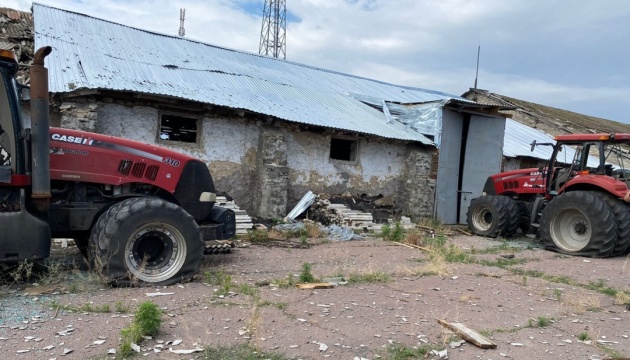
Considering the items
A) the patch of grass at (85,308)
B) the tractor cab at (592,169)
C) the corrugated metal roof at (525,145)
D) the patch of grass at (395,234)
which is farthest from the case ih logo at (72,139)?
the corrugated metal roof at (525,145)

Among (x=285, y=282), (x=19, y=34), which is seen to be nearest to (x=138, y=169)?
(x=285, y=282)

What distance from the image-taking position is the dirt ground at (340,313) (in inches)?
143

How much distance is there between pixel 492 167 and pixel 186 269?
12.0 meters

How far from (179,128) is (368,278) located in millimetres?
6545

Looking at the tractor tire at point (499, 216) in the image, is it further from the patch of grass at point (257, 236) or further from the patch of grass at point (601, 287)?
the patch of grass at point (257, 236)

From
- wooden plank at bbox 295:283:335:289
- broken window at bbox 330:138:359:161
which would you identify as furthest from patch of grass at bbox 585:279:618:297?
broken window at bbox 330:138:359:161

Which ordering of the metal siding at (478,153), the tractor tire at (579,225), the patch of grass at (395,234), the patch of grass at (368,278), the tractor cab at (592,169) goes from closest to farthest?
the patch of grass at (368,278), the tractor tire at (579,225), the tractor cab at (592,169), the patch of grass at (395,234), the metal siding at (478,153)

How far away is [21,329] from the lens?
371cm

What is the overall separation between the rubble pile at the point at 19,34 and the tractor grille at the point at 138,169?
5810mm

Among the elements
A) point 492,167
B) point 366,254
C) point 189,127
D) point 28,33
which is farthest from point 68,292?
point 492,167

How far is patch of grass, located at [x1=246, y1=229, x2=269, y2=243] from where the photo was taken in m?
9.23

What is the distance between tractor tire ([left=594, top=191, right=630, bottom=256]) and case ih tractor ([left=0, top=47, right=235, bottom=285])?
716 cm

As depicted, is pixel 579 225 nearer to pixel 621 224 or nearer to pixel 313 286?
pixel 621 224

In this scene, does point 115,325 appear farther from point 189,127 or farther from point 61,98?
point 189,127
